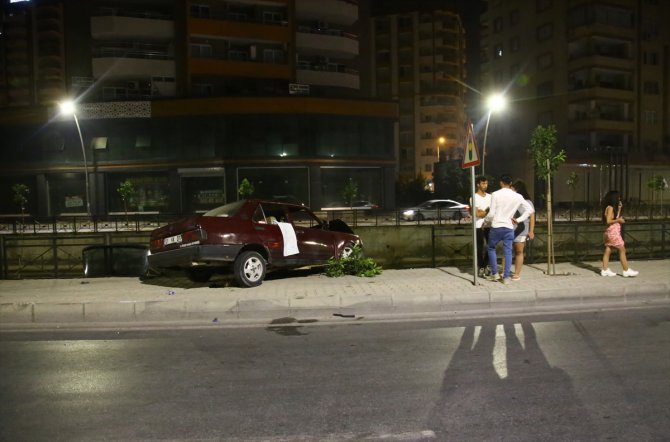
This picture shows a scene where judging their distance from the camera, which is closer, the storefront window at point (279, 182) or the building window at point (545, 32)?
the storefront window at point (279, 182)

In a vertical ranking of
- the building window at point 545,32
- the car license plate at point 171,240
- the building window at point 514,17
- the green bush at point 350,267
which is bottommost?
the green bush at point 350,267

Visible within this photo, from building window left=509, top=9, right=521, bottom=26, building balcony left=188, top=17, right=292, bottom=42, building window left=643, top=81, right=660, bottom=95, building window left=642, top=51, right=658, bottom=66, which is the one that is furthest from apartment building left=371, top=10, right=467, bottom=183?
building balcony left=188, top=17, right=292, bottom=42

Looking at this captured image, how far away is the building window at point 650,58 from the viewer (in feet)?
174

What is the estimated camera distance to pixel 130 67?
3938 centimetres

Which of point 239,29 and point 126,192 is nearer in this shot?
point 126,192

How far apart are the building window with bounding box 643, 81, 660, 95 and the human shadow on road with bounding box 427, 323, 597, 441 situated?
57.4m

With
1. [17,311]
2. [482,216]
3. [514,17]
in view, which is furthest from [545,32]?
[17,311]

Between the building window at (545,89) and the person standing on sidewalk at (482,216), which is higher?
the building window at (545,89)

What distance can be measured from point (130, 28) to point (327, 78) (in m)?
15.1

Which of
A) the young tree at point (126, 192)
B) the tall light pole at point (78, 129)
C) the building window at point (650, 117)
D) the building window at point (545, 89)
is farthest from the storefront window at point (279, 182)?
the building window at point (650, 117)

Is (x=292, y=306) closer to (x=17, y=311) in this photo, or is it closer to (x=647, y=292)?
(x=17, y=311)

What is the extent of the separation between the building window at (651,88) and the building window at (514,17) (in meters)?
14.3

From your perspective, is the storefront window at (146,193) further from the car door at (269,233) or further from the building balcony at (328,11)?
the car door at (269,233)

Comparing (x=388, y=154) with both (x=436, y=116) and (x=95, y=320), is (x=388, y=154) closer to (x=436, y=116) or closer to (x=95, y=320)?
(x=95, y=320)
